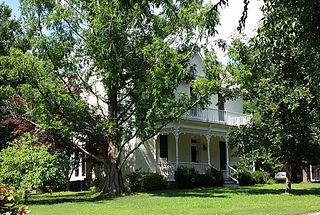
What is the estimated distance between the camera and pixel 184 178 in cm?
2797

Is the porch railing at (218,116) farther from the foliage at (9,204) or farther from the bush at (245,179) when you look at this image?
the foliage at (9,204)

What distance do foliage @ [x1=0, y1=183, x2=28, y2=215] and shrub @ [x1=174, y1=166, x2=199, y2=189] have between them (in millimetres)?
23739

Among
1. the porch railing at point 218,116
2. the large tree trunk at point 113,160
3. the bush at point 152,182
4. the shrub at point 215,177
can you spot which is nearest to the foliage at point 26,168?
the large tree trunk at point 113,160

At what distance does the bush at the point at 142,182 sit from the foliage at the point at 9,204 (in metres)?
21.5

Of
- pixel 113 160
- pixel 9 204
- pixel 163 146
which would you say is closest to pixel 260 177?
pixel 163 146

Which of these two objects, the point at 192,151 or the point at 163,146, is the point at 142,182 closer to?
the point at 163,146

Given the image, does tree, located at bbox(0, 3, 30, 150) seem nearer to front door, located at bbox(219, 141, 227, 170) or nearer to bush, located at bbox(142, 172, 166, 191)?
bush, located at bbox(142, 172, 166, 191)

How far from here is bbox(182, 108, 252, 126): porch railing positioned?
30.8 metres

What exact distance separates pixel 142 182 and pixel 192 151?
8199 mm

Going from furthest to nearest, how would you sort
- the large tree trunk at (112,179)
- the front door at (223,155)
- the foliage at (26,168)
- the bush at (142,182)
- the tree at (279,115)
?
the front door at (223,155) < the bush at (142,182) < the large tree trunk at (112,179) < the tree at (279,115) < the foliage at (26,168)

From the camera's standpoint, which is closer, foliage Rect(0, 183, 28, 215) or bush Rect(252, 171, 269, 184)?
foliage Rect(0, 183, 28, 215)

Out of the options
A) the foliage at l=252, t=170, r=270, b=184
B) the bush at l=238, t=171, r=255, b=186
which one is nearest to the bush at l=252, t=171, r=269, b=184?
→ the foliage at l=252, t=170, r=270, b=184

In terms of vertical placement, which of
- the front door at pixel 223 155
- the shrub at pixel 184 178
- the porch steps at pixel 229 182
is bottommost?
the porch steps at pixel 229 182

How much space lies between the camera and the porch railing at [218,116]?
3083 cm
